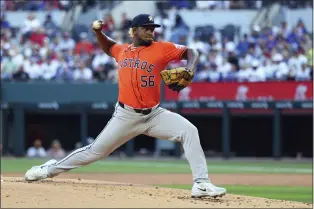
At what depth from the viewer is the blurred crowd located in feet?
69.5

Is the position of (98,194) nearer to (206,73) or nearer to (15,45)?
(206,73)

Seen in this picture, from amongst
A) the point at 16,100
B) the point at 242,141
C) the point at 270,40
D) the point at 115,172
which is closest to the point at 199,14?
the point at 270,40

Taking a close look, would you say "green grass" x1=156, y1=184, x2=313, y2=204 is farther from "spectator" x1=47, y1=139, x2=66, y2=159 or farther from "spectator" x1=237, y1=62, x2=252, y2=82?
"spectator" x1=47, y1=139, x2=66, y2=159

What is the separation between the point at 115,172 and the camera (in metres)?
16.5

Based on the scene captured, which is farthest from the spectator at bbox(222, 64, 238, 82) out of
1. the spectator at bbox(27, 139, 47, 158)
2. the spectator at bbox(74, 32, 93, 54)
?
the spectator at bbox(27, 139, 47, 158)

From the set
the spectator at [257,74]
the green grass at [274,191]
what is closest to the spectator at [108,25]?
the spectator at [257,74]

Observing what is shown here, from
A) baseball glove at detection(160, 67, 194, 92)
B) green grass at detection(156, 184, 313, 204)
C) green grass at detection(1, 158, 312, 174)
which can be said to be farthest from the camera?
green grass at detection(1, 158, 312, 174)

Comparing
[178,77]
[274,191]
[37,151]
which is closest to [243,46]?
[37,151]

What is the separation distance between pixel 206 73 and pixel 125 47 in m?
13.2

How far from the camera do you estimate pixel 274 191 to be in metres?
12.7

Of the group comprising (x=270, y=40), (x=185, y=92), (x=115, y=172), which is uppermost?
(x=270, y=40)

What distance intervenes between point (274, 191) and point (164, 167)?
578cm

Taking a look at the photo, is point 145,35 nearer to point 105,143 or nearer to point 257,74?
point 105,143

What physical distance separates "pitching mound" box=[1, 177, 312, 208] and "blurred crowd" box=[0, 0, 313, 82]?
1232 centimetres
